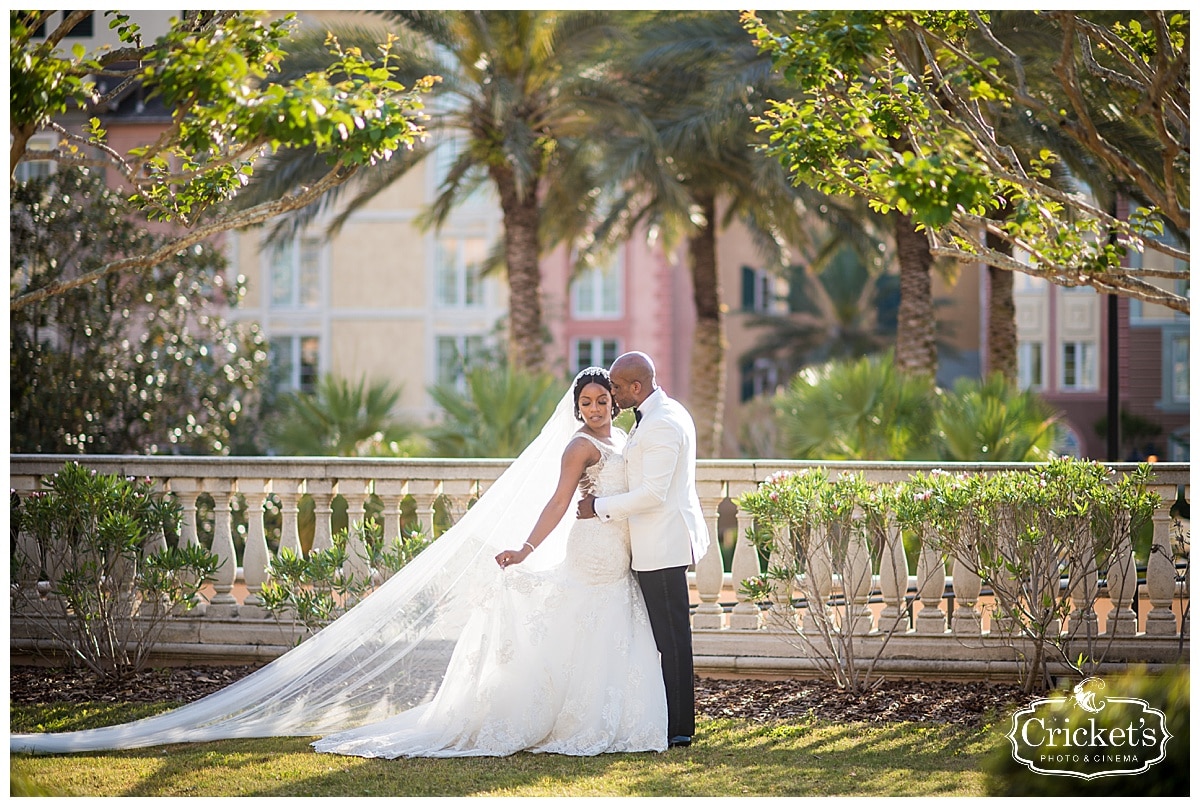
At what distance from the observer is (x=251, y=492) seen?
7344 millimetres

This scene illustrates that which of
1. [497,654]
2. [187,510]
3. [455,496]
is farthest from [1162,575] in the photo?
[187,510]

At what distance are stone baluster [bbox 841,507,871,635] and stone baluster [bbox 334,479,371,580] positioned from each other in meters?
2.78

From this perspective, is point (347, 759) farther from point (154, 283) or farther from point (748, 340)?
point (748, 340)

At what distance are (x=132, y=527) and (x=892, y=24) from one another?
4957 mm

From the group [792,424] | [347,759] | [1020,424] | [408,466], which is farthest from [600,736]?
[792,424]

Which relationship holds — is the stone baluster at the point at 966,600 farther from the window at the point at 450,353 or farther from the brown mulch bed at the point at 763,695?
the window at the point at 450,353

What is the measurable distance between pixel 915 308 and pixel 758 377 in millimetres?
25090

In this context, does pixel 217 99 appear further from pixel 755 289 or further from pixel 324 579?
pixel 755 289

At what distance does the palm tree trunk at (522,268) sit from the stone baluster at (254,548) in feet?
30.5

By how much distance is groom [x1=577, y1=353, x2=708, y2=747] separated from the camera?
18.7ft

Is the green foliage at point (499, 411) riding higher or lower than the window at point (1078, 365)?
lower

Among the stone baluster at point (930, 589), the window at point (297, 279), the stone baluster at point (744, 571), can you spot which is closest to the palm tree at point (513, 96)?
the stone baluster at point (744, 571)

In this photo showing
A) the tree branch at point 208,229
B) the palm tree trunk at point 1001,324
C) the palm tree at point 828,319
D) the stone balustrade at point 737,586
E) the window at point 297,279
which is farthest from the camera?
the palm tree at point 828,319

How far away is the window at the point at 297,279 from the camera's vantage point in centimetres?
3541
